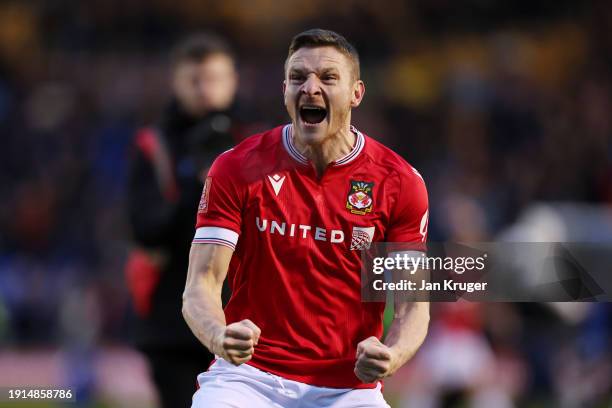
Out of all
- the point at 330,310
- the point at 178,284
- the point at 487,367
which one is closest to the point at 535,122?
the point at 487,367

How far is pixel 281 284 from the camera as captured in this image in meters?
4.51

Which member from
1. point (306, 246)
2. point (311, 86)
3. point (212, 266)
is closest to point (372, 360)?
point (306, 246)

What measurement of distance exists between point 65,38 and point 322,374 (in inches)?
604

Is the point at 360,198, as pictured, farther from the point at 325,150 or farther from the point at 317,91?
the point at 317,91

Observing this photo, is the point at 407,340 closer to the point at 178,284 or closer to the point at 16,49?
the point at 178,284

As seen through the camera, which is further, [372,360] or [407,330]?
[407,330]

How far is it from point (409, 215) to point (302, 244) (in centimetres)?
45

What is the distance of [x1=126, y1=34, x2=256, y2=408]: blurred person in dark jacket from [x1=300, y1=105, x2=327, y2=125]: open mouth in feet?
5.18

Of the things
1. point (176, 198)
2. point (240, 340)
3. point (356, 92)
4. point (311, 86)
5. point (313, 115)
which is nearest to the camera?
point (240, 340)

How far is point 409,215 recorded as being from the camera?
463 cm

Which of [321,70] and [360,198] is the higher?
[321,70]

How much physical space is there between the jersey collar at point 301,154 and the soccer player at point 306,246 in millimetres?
13

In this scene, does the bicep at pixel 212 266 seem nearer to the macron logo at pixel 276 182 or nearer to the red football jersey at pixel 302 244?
the red football jersey at pixel 302 244

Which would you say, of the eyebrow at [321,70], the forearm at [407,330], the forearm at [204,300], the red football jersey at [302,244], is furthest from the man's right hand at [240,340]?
the eyebrow at [321,70]
